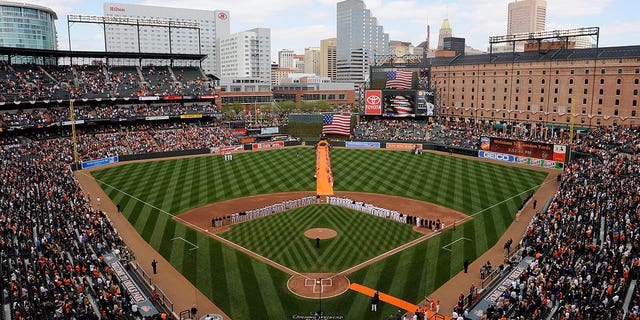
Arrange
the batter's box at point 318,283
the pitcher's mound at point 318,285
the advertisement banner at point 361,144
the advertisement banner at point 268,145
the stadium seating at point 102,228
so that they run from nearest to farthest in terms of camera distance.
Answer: the stadium seating at point 102,228 < the pitcher's mound at point 318,285 < the batter's box at point 318,283 < the advertisement banner at point 268,145 < the advertisement banner at point 361,144

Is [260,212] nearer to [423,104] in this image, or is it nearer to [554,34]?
[423,104]

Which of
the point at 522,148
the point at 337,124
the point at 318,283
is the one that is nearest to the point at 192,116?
the point at 337,124

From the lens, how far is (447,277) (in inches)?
985

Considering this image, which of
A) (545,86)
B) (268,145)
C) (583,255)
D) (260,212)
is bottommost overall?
(260,212)

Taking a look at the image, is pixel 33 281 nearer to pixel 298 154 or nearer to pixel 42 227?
pixel 42 227

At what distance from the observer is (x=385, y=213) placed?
3538 centimetres

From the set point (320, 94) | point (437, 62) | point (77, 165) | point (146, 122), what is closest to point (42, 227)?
point (77, 165)

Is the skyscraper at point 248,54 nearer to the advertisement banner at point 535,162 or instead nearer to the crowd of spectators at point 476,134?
the crowd of spectators at point 476,134

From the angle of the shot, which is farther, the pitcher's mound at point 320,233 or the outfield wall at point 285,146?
the outfield wall at point 285,146

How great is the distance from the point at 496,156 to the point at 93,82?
59.4m

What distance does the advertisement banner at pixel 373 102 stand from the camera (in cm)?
7694

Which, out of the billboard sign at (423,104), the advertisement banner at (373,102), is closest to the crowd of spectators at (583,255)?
the billboard sign at (423,104)

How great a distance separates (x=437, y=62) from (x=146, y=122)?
2351 inches

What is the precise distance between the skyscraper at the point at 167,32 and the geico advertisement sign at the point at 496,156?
136451 millimetres
